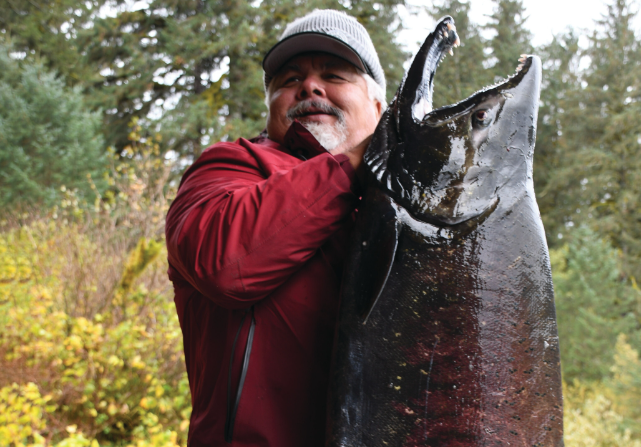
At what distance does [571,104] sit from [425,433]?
26.3 m

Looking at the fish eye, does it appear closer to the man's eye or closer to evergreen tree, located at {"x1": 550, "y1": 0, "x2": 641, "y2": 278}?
the man's eye

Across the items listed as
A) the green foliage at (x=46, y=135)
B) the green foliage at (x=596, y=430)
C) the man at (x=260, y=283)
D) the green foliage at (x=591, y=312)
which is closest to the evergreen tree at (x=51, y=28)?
the green foliage at (x=46, y=135)

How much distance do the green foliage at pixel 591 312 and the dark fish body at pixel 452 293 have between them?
13701mm

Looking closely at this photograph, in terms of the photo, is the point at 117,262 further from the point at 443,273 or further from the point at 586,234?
the point at 586,234

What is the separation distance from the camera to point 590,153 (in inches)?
879

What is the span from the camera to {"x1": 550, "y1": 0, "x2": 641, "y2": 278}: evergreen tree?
21125 millimetres

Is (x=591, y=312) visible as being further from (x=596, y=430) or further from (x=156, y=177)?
(x=156, y=177)

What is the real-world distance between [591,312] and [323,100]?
14513 mm

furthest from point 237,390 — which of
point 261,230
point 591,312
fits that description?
point 591,312

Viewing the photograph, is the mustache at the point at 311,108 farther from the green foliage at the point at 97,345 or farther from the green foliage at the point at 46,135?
the green foliage at the point at 46,135

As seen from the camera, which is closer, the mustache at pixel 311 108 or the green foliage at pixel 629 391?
the mustache at pixel 311 108

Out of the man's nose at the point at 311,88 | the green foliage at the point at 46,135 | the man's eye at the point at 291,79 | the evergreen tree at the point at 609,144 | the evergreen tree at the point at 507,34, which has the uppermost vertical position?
the evergreen tree at the point at 507,34

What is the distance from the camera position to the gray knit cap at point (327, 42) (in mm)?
1799

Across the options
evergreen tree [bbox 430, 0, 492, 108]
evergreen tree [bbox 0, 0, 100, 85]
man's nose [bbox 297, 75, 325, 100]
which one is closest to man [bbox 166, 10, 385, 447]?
man's nose [bbox 297, 75, 325, 100]
